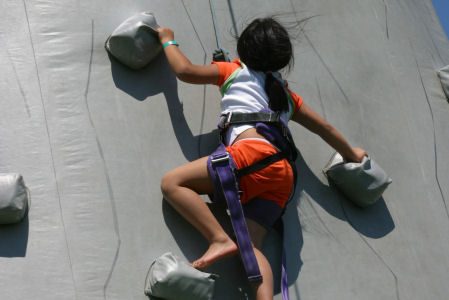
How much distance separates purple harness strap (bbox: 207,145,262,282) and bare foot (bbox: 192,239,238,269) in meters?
0.02

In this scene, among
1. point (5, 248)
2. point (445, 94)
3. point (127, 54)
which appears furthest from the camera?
point (445, 94)

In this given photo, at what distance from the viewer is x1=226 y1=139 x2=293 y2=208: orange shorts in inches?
93.0

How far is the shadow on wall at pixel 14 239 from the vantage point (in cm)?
215

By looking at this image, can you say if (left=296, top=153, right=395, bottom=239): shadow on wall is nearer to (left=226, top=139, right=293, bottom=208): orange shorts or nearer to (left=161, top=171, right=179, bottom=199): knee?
(left=226, top=139, right=293, bottom=208): orange shorts

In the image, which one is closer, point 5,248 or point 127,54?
point 5,248

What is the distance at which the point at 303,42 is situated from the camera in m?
2.91

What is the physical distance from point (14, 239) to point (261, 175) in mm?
661

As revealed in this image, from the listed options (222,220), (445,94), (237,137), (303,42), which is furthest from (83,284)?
(445,94)

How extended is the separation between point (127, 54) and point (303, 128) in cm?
61

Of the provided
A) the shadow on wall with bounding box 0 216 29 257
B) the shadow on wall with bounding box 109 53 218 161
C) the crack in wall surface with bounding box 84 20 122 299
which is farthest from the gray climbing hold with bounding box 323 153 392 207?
the shadow on wall with bounding box 0 216 29 257

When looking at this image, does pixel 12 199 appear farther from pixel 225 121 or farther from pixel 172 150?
pixel 225 121

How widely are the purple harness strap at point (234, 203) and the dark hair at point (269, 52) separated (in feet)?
0.86

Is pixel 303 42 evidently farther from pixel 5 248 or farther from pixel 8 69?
pixel 5 248

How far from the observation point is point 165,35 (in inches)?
99.3
